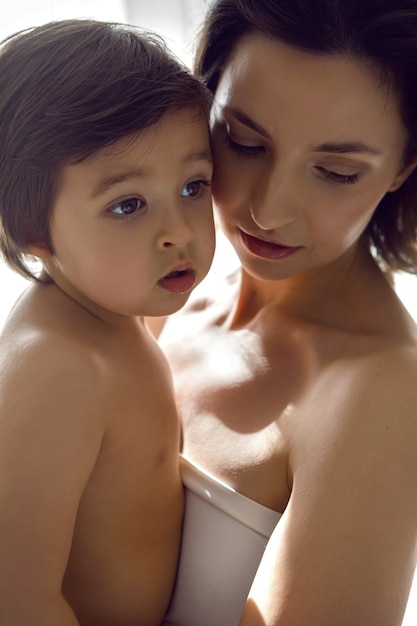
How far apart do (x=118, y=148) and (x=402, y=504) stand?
0.51 m

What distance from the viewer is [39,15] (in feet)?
5.42

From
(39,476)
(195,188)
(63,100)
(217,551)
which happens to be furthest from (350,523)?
(63,100)

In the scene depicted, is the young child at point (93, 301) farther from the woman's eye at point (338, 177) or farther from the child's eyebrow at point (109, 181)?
the woman's eye at point (338, 177)

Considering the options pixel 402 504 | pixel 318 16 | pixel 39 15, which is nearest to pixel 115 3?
pixel 39 15

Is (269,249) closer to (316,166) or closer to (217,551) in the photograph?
(316,166)

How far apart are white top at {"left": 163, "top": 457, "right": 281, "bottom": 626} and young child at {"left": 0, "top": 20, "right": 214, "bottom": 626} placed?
27 millimetres

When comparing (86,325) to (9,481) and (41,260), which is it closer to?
(41,260)

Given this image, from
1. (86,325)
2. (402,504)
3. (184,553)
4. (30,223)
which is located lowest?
(184,553)

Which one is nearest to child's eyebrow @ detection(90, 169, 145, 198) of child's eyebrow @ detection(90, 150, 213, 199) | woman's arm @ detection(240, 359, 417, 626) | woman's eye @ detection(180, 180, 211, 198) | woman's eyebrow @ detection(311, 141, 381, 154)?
child's eyebrow @ detection(90, 150, 213, 199)

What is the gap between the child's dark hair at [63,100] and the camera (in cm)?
96

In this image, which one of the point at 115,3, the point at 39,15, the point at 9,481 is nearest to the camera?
the point at 9,481

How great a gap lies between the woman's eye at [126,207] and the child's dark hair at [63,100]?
0.07 meters

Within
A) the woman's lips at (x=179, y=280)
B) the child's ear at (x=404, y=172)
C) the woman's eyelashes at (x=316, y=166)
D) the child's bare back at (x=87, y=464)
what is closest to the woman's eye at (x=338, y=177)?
the woman's eyelashes at (x=316, y=166)

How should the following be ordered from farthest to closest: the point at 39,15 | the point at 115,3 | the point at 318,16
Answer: the point at 115,3, the point at 39,15, the point at 318,16
